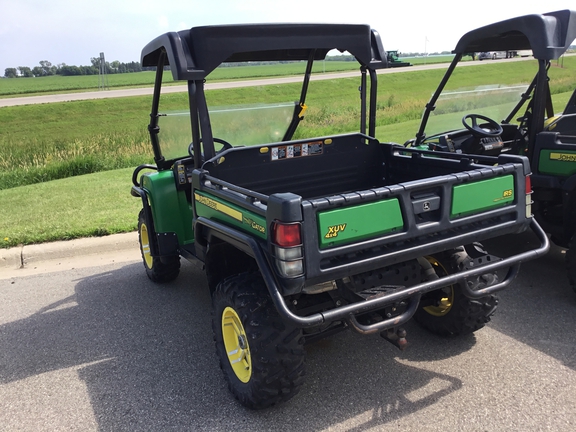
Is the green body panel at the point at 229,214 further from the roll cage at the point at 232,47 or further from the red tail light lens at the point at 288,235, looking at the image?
the roll cage at the point at 232,47

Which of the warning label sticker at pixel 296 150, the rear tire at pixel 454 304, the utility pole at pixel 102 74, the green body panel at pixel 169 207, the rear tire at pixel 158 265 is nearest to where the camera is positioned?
the rear tire at pixel 454 304

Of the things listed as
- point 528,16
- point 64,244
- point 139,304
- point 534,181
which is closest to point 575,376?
point 534,181

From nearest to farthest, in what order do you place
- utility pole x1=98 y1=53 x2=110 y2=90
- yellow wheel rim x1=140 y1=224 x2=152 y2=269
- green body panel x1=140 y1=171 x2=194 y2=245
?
green body panel x1=140 y1=171 x2=194 y2=245 < yellow wheel rim x1=140 y1=224 x2=152 y2=269 < utility pole x1=98 y1=53 x2=110 y2=90

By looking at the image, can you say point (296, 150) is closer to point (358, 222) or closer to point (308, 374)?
point (358, 222)

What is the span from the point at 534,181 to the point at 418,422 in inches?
103

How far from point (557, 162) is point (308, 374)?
9.17 feet

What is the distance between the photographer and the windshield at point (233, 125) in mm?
4504

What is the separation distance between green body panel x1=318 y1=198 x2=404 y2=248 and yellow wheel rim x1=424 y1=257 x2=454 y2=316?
81 cm

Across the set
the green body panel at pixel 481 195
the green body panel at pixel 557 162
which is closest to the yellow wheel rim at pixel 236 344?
the green body panel at pixel 481 195

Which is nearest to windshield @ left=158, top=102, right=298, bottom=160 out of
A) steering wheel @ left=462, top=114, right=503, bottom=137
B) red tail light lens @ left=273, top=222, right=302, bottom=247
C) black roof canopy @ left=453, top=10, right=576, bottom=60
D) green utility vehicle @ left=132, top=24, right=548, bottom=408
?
green utility vehicle @ left=132, top=24, right=548, bottom=408

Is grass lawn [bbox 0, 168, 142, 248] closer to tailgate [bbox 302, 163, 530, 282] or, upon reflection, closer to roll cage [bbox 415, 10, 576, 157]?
tailgate [bbox 302, 163, 530, 282]

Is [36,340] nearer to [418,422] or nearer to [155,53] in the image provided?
[155,53]

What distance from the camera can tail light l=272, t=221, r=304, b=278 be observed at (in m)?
2.41

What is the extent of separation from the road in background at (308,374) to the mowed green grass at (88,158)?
208cm
